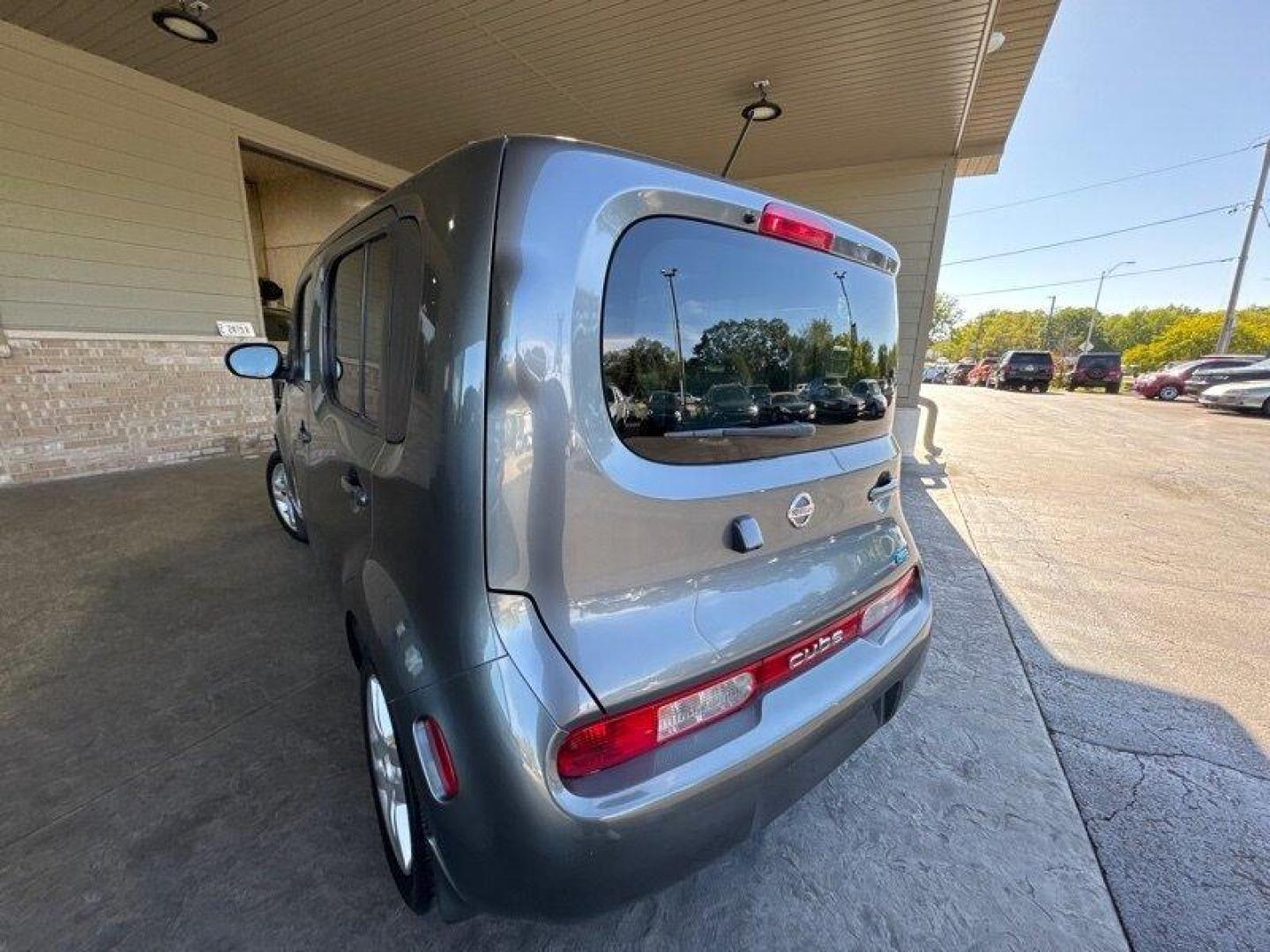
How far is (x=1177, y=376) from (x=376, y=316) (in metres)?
25.1

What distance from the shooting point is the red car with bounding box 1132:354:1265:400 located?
663 inches

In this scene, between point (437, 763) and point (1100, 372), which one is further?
point (1100, 372)

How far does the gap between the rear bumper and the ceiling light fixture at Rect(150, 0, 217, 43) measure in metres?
5.40

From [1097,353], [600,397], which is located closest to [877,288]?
[600,397]

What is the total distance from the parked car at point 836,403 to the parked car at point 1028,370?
82.8 feet

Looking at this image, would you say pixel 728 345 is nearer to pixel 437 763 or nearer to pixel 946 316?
pixel 437 763

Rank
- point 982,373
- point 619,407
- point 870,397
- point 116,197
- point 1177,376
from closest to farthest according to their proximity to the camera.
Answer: point 619,407 < point 870,397 < point 116,197 < point 1177,376 < point 982,373

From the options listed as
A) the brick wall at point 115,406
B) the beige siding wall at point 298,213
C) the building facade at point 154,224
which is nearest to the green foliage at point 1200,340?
the building facade at point 154,224

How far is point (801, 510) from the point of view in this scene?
1392 millimetres

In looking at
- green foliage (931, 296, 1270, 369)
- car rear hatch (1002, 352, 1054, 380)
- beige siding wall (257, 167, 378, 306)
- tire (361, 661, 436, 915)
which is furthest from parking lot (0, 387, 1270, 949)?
green foliage (931, 296, 1270, 369)

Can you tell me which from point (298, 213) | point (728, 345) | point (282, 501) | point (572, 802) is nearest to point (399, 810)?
point (572, 802)

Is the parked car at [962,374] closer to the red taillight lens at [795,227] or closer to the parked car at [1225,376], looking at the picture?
the parked car at [1225,376]

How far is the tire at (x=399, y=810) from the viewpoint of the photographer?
1.22 m

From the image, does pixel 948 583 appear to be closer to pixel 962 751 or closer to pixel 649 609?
pixel 962 751
